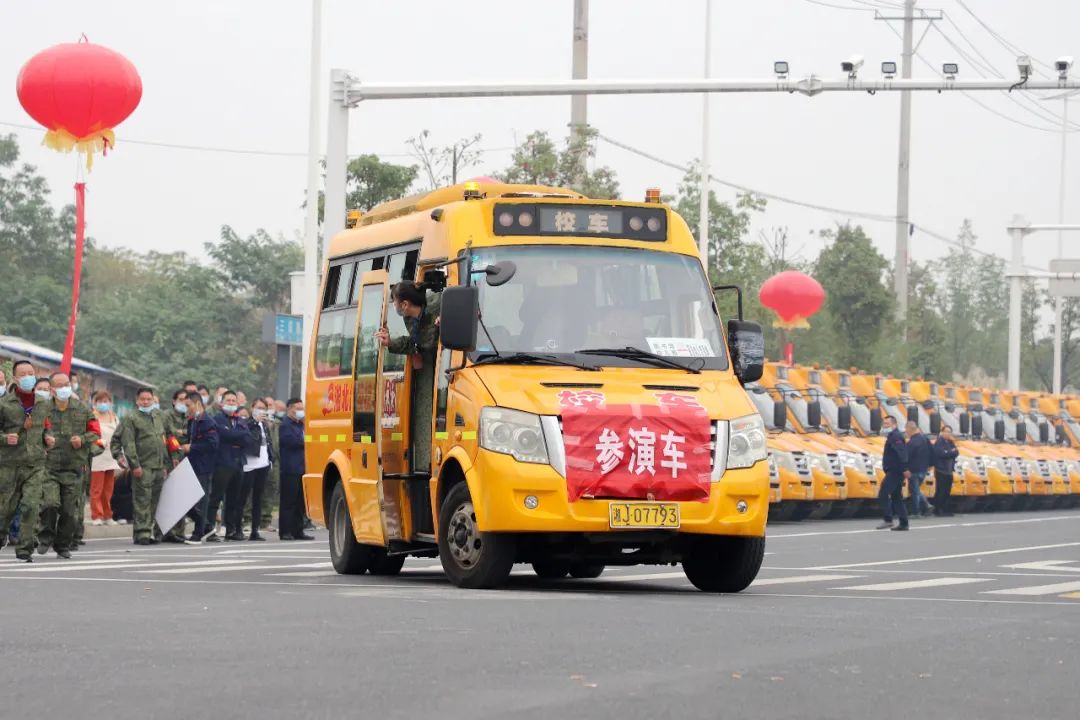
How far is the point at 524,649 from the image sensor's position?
9.61m

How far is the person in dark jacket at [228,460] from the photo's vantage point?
24438mm

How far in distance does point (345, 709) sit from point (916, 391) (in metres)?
36.0

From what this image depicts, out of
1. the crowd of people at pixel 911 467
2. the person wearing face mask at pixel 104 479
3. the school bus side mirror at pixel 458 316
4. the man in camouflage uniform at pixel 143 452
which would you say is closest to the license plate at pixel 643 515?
the school bus side mirror at pixel 458 316

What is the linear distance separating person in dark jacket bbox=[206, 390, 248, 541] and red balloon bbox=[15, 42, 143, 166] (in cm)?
388

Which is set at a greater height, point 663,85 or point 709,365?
point 663,85

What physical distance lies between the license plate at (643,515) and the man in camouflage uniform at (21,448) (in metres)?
7.35

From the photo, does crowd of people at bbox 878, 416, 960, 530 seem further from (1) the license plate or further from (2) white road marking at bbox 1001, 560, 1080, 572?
(1) the license plate

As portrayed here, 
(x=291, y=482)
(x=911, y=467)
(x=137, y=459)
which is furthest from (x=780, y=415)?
(x=911, y=467)

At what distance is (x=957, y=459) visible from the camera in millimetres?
41281

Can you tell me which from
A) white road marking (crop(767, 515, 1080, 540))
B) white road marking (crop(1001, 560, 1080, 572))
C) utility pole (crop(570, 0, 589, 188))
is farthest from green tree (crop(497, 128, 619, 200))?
white road marking (crop(1001, 560, 1080, 572))

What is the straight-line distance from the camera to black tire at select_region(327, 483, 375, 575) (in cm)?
1677

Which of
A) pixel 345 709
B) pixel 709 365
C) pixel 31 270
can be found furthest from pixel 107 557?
pixel 31 270

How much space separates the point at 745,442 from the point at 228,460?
450 inches

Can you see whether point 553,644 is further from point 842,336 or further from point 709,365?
point 842,336
